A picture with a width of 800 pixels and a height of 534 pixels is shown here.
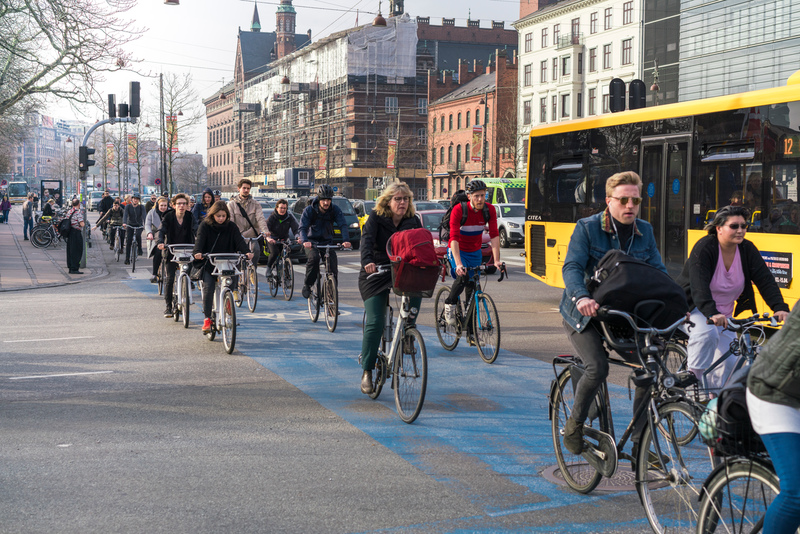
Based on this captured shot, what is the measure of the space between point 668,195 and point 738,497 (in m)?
9.30

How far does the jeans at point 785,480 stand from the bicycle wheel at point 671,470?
0.74m

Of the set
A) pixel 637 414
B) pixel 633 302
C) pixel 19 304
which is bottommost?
pixel 19 304

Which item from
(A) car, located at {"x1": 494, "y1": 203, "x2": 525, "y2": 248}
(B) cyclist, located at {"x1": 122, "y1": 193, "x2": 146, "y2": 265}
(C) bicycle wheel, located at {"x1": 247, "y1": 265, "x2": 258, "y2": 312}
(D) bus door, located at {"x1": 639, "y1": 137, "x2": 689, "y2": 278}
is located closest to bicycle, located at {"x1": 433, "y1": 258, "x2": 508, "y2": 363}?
(D) bus door, located at {"x1": 639, "y1": 137, "x2": 689, "y2": 278}

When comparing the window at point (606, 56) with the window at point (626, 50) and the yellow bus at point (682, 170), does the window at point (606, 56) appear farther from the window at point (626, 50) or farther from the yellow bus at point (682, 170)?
the yellow bus at point (682, 170)

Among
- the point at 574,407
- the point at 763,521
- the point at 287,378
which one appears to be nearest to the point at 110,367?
the point at 287,378

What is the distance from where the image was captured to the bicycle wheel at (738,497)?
310 centimetres

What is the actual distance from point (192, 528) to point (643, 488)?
216cm

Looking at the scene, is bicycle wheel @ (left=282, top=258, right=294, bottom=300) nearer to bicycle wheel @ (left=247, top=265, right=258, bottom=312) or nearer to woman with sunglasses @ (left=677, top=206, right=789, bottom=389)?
bicycle wheel @ (left=247, top=265, right=258, bottom=312)

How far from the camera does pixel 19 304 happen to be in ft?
49.8

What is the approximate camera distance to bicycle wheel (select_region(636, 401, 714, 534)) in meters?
3.83

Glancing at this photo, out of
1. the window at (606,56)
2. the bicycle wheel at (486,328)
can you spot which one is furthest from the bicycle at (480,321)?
the window at (606,56)

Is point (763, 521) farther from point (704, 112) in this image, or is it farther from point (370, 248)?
point (704, 112)

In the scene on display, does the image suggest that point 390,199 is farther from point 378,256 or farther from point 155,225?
point 155,225

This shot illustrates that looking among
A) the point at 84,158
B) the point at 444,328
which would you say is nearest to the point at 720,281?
the point at 444,328
